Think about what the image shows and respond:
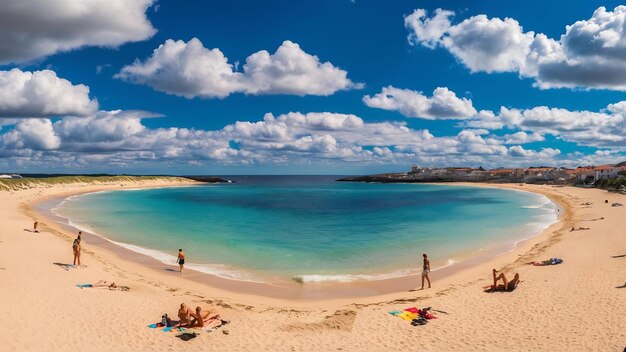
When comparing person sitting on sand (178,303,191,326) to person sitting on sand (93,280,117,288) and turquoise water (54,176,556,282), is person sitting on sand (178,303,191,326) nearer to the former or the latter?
person sitting on sand (93,280,117,288)

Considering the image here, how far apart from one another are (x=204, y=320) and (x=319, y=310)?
4.40m

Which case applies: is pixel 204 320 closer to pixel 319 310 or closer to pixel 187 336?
pixel 187 336

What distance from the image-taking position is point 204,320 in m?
13.1

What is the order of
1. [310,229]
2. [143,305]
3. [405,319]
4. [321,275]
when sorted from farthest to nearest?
[310,229] → [321,275] → [143,305] → [405,319]

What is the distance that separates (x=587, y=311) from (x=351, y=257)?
13.2 m

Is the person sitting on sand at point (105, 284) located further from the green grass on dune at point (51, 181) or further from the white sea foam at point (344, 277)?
the green grass on dune at point (51, 181)

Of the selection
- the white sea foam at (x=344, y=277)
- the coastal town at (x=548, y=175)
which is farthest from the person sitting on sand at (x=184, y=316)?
the coastal town at (x=548, y=175)

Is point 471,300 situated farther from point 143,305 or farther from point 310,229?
point 310,229

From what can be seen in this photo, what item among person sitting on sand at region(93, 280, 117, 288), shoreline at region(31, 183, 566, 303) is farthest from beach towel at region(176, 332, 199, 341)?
person sitting on sand at region(93, 280, 117, 288)

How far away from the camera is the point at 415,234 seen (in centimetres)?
3369

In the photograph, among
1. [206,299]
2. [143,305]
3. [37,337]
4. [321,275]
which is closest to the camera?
[37,337]

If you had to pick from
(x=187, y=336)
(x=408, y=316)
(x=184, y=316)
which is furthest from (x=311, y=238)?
(x=187, y=336)

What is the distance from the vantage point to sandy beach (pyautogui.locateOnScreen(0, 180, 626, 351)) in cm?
1168

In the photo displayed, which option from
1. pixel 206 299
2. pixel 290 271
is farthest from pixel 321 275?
pixel 206 299
